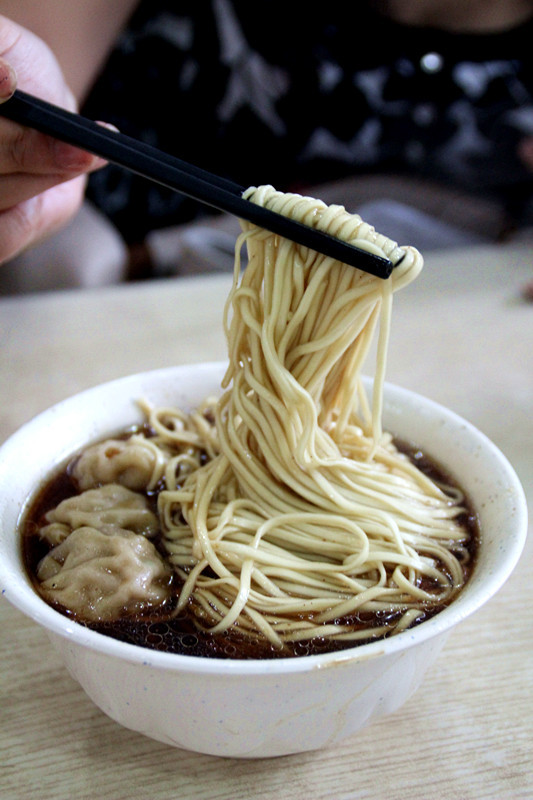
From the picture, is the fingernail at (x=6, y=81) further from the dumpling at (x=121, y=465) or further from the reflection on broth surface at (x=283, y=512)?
the dumpling at (x=121, y=465)

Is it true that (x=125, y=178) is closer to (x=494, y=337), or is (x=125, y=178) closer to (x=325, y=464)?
(x=494, y=337)

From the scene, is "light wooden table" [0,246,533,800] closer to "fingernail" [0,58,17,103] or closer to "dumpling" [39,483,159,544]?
"dumpling" [39,483,159,544]

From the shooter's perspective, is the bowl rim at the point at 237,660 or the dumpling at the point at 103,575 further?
the dumpling at the point at 103,575

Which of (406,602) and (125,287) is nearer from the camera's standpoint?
(406,602)

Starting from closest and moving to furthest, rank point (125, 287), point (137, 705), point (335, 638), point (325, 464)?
1. point (137, 705)
2. point (335, 638)
3. point (325, 464)
4. point (125, 287)

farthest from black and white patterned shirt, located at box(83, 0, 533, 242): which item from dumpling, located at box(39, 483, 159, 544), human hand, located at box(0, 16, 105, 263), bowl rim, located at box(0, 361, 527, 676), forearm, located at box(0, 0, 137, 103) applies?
bowl rim, located at box(0, 361, 527, 676)

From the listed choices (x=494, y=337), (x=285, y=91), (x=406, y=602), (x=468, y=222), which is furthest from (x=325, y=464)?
(x=468, y=222)

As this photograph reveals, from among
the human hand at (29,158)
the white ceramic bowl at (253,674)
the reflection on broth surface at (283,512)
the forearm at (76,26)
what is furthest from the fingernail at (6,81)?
the forearm at (76,26)

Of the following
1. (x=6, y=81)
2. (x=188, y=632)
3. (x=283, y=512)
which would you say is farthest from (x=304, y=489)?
(x=6, y=81)
